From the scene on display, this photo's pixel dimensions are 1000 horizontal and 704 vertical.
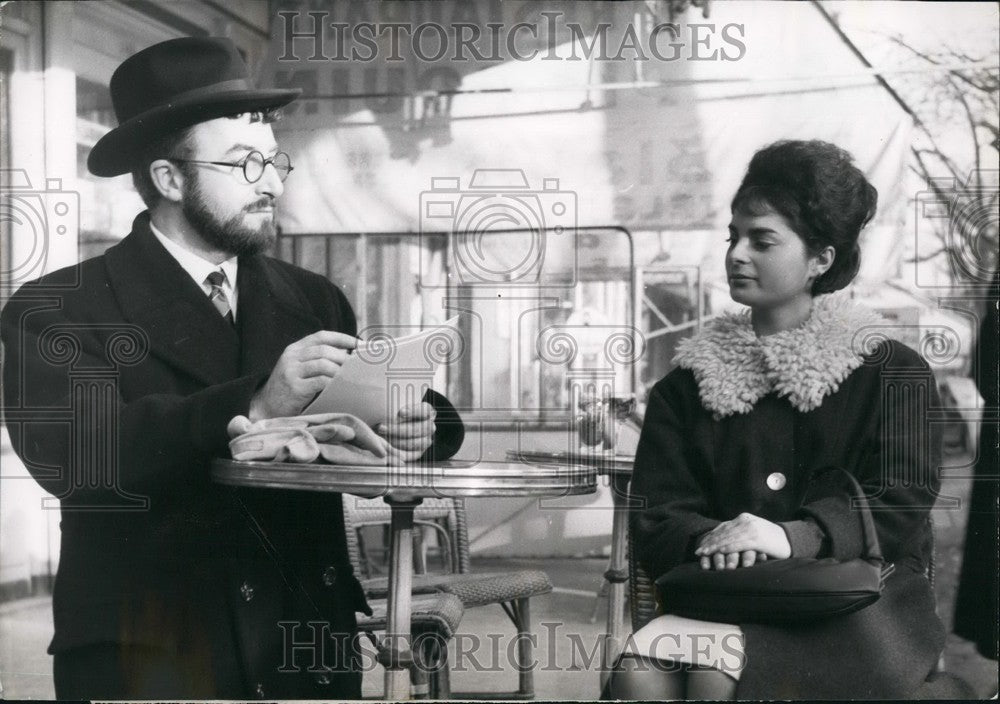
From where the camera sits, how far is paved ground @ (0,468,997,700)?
301 cm

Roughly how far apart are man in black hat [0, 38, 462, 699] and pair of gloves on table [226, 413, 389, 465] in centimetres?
13

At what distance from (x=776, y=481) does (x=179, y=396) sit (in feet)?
5.15

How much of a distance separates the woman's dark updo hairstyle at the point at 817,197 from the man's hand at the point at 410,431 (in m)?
0.99

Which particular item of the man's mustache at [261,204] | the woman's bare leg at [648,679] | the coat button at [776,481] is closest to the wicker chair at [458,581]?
the woman's bare leg at [648,679]

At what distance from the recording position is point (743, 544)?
2641mm

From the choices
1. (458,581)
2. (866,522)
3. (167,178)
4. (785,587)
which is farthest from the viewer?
(458,581)

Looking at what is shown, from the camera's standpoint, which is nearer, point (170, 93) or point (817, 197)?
point (817, 197)

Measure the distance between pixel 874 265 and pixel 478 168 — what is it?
1092 millimetres

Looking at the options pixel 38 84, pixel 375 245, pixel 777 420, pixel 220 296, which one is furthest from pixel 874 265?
pixel 38 84

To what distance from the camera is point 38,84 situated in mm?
3006

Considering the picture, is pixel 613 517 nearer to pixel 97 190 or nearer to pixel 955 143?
pixel 955 143

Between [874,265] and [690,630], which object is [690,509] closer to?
[690,630]

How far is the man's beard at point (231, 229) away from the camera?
2.99 metres

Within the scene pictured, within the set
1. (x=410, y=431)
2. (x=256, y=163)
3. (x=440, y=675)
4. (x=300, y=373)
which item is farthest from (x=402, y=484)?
(x=256, y=163)
